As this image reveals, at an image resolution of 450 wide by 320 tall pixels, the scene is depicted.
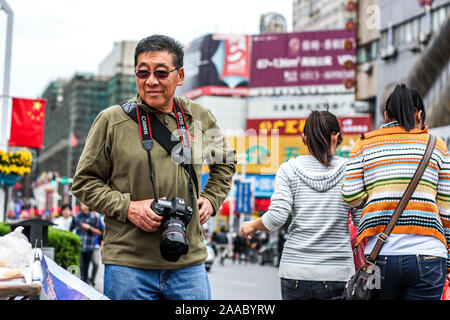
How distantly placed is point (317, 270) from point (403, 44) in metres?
37.9

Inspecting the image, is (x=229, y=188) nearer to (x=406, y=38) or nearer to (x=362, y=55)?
(x=406, y=38)

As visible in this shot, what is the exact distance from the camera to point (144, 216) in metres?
2.78

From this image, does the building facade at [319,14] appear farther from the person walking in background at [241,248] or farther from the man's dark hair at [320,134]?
the man's dark hair at [320,134]

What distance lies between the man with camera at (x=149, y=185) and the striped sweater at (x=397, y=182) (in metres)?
0.82

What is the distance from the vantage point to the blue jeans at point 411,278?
3191 millimetres

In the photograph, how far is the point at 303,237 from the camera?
3779 millimetres

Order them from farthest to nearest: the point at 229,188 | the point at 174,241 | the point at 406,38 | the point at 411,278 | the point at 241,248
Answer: the point at 406,38, the point at 241,248, the point at 229,188, the point at 411,278, the point at 174,241

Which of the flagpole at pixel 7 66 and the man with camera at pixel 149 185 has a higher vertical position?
the flagpole at pixel 7 66

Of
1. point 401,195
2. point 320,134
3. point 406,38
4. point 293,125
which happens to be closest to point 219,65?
point 293,125

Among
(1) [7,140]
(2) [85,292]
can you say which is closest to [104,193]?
(2) [85,292]

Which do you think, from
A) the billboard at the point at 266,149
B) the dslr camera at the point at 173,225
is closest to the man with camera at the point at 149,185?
the dslr camera at the point at 173,225

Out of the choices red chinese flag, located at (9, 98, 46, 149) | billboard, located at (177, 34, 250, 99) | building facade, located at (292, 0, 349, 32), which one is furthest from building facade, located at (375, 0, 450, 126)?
building facade, located at (292, 0, 349, 32)

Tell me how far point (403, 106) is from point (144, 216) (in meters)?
1.49
